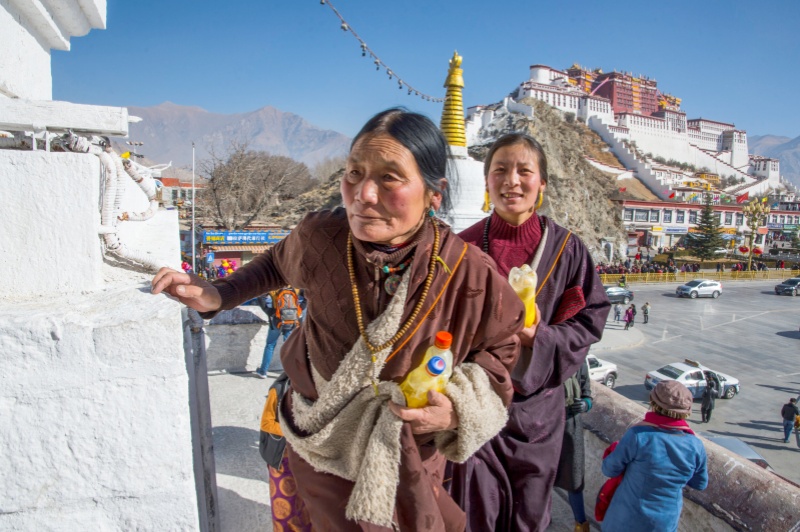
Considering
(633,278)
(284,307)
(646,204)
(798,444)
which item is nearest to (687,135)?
(646,204)

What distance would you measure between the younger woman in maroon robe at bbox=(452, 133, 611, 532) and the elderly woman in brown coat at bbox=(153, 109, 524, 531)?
404mm

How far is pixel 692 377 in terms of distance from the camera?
1453 centimetres

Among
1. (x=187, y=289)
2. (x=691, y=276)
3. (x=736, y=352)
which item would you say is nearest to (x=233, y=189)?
(x=736, y=352)

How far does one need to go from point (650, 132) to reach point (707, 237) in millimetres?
38318

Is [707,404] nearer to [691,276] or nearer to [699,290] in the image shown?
[699,290]

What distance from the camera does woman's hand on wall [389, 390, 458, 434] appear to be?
1337mm

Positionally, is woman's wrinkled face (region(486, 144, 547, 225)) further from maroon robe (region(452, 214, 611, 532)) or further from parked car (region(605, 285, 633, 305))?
parked car (region(605, 285, 633, 305))

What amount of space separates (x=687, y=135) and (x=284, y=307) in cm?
9667

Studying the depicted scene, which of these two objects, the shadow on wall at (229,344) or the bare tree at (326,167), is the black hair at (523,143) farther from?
the bare tree at (326,167)

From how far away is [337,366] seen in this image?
1.46m

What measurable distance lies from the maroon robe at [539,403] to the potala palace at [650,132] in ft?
193

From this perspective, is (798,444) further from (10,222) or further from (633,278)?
(633,278)

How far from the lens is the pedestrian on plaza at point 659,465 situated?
6.99 ft

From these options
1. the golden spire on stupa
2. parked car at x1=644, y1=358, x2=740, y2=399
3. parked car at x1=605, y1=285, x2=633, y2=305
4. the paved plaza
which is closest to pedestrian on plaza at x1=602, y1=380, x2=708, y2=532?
the golden spire on stupa
